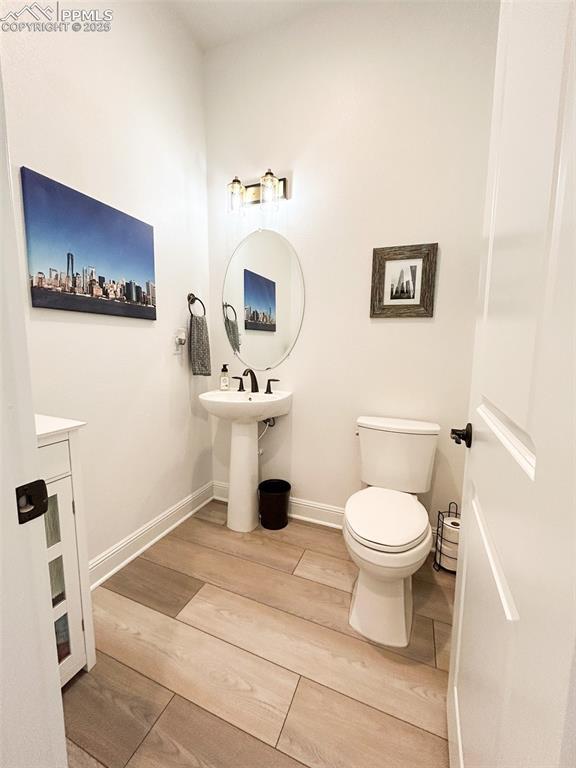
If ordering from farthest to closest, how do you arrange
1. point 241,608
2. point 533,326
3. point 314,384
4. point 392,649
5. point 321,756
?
1. point 314,384
2. point 241,608
3. point 392,649
4. point 321,756
5. point 533,326

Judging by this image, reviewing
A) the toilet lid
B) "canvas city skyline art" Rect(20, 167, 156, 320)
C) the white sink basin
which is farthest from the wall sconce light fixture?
the toilet lid

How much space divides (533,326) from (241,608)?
159 centimetres

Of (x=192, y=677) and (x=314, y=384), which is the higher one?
(x=314, y=384)

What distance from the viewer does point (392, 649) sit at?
1.27 metres

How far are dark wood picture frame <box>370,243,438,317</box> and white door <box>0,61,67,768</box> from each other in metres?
1.65

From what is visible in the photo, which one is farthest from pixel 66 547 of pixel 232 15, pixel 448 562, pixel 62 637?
pixel 232 15

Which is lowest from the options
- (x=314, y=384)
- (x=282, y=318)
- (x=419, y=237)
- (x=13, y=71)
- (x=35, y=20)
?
(x=314, y=384)

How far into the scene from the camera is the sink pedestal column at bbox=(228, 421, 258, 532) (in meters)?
2.00

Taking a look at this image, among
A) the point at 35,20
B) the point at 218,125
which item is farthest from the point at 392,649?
the point at 218,125

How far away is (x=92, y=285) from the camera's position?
146 cm

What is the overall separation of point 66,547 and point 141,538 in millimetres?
799

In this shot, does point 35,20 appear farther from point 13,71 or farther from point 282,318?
point 282,318

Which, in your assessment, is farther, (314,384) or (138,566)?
(314,384)

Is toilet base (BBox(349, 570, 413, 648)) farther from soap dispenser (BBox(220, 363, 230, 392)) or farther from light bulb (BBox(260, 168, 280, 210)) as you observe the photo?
light bulb (BBox(260, 168, 280, 210))
